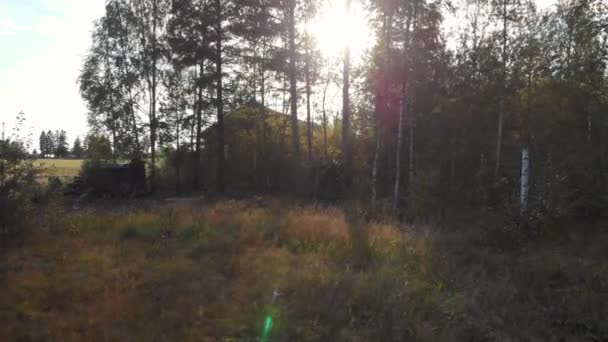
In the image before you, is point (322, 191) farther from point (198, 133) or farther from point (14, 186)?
point (14, 186)

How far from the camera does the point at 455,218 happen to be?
12.8 metres

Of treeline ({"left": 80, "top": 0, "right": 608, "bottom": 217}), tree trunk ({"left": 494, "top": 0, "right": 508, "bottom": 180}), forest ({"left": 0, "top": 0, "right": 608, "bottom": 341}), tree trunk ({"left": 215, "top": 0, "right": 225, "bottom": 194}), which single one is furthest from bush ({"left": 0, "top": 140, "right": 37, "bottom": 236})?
tree trunk ({"left": 494, "top": 0, "right": 508, "bottom": 180})

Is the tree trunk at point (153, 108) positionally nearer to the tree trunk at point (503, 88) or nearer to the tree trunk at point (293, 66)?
the tree trunk at point (293, 66)

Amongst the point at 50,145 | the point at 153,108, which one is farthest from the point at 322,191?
the point at 50,145

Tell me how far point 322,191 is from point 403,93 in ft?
19.6

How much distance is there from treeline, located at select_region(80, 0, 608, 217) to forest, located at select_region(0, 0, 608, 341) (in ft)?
0.33

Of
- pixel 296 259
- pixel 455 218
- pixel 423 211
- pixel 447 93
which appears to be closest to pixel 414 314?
pixel 296 259

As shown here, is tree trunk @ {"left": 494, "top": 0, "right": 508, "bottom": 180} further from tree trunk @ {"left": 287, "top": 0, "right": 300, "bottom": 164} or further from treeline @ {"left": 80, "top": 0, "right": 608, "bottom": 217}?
tree trunk @ {"left": 287, "top": 0, "right": 300, "bottom": 164}

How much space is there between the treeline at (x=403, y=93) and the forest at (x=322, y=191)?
0.10 m

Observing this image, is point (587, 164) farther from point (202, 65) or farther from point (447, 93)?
point (202, 65)

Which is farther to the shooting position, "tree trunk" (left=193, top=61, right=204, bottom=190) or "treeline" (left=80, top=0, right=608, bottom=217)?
"tree trunk" (left=193, top=61, right=204, bottom=190)

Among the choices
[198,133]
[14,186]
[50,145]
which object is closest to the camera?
[14,186]

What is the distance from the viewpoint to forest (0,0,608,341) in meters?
4.55

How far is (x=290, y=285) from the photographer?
5.27m
